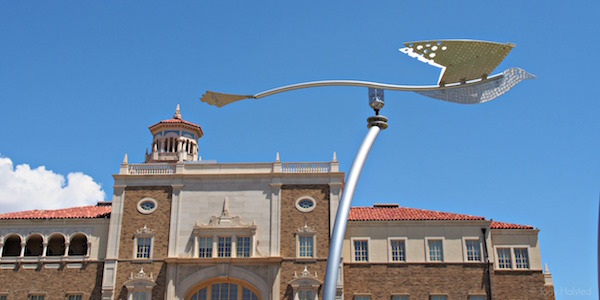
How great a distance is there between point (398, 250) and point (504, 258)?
6788 mm

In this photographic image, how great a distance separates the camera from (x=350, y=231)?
48219mm

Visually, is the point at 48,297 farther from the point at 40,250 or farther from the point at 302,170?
the point at 302,170

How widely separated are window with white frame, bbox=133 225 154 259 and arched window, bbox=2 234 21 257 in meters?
8.37

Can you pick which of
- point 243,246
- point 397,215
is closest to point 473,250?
point 397,215

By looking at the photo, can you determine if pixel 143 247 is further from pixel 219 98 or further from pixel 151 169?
pixel 219 98

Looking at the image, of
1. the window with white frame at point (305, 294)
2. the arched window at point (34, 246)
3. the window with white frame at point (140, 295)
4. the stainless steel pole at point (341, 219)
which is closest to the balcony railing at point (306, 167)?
the window with white frame at point (305, 294)

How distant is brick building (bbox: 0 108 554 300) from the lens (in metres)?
46.4

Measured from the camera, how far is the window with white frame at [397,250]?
4762cm

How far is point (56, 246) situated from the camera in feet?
163

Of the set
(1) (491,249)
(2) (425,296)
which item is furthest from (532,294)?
(2) (425,296)

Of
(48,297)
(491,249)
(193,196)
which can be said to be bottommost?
(48,297)

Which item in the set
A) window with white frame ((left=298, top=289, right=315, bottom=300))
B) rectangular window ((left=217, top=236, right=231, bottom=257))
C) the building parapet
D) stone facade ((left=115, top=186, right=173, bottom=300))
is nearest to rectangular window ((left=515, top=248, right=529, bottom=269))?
the building parapet

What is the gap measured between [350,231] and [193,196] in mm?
10413

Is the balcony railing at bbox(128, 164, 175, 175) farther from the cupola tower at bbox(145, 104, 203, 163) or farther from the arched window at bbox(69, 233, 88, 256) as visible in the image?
the cupola tower at bbox(145, 104, 203, 163)
